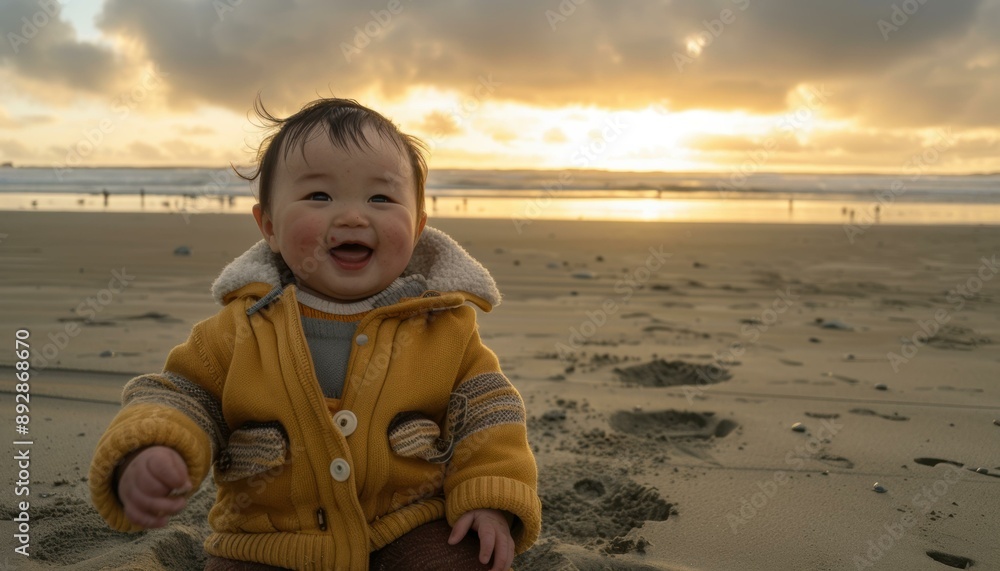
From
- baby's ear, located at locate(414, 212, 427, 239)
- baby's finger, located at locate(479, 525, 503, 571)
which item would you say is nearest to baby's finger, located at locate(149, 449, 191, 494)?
baby's finger, located at locate(479, 525, 503, 571)

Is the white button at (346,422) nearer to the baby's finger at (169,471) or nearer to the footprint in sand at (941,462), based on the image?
the baby's finger at (169,471)

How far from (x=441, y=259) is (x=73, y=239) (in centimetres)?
1025

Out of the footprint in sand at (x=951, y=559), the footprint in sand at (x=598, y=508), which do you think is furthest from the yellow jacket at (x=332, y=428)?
the footprint in sand at (x=951, y=559)

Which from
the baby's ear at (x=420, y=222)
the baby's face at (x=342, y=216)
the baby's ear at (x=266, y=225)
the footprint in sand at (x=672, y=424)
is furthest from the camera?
the footprint in sand at (x=672, y=424)

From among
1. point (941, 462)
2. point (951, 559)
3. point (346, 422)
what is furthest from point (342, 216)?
point (941, 462)

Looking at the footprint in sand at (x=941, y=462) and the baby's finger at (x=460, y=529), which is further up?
the baby's finger at (x=460, y=529)

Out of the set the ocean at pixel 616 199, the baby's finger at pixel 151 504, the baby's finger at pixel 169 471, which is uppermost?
the ocean at pixel 616 199

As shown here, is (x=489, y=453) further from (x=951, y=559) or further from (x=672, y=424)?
(x=672, y=424)

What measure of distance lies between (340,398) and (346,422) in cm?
10

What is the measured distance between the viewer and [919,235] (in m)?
13.6

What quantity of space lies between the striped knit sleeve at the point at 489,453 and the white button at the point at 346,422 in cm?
29

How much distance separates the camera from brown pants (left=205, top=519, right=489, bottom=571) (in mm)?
1875

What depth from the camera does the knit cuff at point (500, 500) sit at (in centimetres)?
189

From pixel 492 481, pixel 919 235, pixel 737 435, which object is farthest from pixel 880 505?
pixel 919 235
